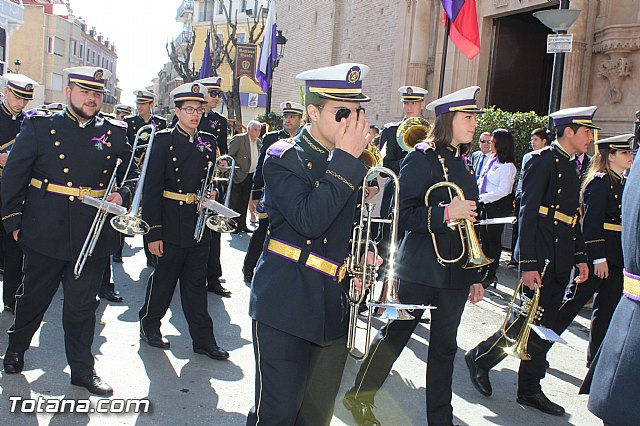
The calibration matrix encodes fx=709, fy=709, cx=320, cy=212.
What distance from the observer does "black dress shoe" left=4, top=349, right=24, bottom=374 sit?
498 cm

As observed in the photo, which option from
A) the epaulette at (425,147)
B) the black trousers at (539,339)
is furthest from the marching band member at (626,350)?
the black trousers at (539,339)

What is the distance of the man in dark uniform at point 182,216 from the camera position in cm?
568

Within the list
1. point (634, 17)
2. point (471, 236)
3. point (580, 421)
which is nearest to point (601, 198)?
point (580, 421)

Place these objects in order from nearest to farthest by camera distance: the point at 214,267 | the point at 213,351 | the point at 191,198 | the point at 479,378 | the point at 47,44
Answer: the point at 479,378
the point at 213,351
the point at 191,198
the point at 214,267
the point at 47,44

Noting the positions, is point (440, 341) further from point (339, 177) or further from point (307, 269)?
point (339, 177)

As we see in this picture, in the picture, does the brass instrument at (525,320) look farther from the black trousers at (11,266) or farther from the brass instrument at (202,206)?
the black trousers at (11,266)

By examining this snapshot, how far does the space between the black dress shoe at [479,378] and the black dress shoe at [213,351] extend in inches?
76.0

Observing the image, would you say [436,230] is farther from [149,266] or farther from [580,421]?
[149,266]

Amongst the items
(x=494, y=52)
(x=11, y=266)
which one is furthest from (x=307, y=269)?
(x=494, y=52)

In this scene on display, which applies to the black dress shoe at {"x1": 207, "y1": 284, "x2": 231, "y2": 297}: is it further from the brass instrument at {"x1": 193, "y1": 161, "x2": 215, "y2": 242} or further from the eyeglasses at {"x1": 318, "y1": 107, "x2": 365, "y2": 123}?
the eyeglasses at {"x1": 318, "y1": 107, "x2": 365, "y2": 123}

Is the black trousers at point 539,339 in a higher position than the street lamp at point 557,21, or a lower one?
lower

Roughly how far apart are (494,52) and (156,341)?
1598 centimetres

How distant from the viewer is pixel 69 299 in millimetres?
4820

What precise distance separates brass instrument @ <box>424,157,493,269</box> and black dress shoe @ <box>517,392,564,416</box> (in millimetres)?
1427
